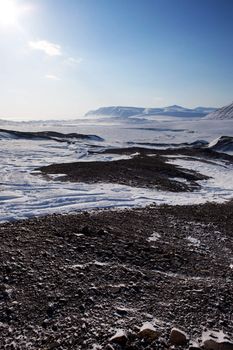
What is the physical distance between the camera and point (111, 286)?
6.12m

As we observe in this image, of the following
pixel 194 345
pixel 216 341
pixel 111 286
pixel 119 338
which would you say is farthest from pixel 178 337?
pixel 111 286

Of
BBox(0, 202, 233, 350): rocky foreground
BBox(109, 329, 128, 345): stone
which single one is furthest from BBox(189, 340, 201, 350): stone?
BBox(109, 329, 128, 345): stone

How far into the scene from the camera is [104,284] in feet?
20.3

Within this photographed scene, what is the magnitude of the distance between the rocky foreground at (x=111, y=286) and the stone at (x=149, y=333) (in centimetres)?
1

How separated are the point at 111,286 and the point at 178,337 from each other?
159 centimetres

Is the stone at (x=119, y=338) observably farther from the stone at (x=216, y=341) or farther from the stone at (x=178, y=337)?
the stone at (x=216, y=341)

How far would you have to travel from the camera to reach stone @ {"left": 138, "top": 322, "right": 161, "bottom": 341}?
4934mm

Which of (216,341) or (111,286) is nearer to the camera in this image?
(216,341)

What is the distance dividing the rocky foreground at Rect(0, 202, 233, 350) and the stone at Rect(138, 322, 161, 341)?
14mm

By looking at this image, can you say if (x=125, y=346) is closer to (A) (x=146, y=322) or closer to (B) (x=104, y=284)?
(A) (x=146, y=322)

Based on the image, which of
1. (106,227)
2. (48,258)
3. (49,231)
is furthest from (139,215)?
(48,258)

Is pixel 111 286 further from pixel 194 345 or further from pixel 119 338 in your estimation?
pixel 194 345

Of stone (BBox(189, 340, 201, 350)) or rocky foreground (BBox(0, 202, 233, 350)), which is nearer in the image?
stone (BBox(189, 340, 201, 350))

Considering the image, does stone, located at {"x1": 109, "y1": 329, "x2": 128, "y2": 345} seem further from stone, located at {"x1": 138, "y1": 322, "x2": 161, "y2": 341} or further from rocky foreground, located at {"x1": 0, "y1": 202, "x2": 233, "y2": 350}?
stone, located at {"x1": 138, "y1": 322, "x2": 161, "y2": 341}
